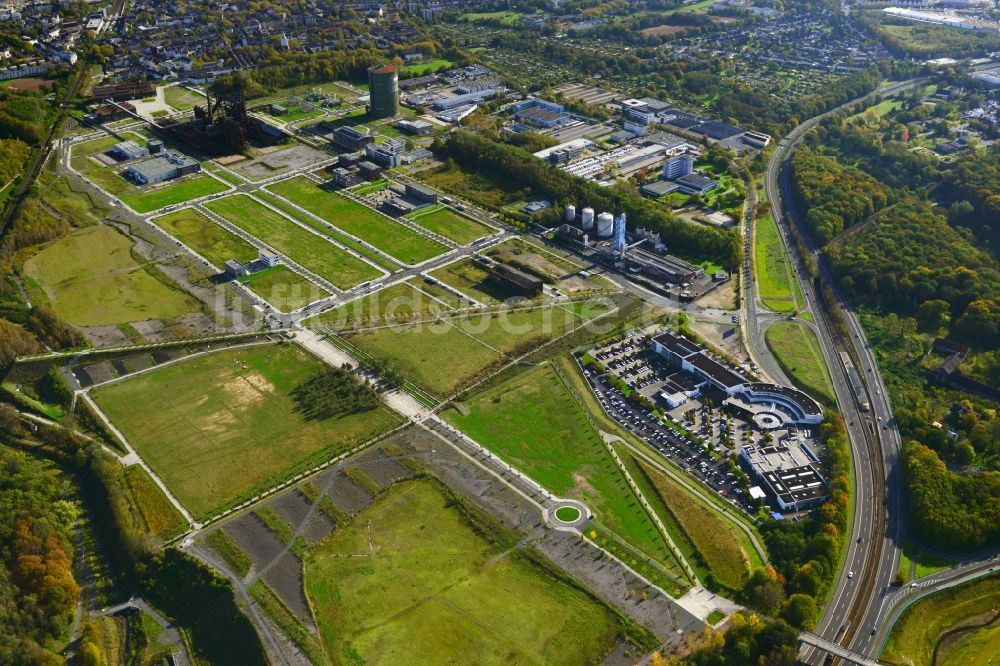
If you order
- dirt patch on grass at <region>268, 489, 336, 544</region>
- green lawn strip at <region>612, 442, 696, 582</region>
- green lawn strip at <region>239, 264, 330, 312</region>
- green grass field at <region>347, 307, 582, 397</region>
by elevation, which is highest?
green lawn strip at <region>239, 264, 330, 312</region>

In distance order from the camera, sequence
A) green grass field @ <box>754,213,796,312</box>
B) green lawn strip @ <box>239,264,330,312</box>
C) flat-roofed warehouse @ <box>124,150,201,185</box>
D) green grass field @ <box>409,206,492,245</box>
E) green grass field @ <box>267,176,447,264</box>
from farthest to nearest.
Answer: flat-roofed warehouse @ <box>124,150,201,185</box> < green grass field @ <box>409,206,492,245</box> < green grass field @ <box>267,176,447,264</box> < green grass field @ <box>754,213,796,312</box> < green lawn strip @ <box>239,264,330,312</box>

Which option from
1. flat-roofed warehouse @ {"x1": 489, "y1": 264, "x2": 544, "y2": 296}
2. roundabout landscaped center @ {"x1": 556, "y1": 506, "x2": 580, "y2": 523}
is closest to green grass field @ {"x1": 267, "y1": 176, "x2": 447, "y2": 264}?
flat-roofed warehouse @ {"x1": 489, "y1": 264, "x2": 544, "y2": 296}

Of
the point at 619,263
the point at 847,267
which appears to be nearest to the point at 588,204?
the point at 619,263

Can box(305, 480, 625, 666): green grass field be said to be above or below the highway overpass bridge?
above

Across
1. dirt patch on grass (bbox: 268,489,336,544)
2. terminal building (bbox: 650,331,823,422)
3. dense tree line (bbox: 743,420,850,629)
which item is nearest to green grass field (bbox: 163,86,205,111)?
dirt patch on grass (bbox: 268,489,336,544)

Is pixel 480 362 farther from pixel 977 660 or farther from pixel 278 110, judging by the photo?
pixel 278 110

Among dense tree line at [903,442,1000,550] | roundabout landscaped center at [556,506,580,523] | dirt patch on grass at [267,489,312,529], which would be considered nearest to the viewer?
dense tree line at [903,442,1000,550]

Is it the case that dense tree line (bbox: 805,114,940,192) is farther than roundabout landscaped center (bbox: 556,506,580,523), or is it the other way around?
dense tree line (bbox: 805,114,940,192)

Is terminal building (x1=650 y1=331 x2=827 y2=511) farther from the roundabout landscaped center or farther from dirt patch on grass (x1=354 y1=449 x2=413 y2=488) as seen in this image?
dirt patch on grass (x1=354 y1=449 x2=413 y2=488)
